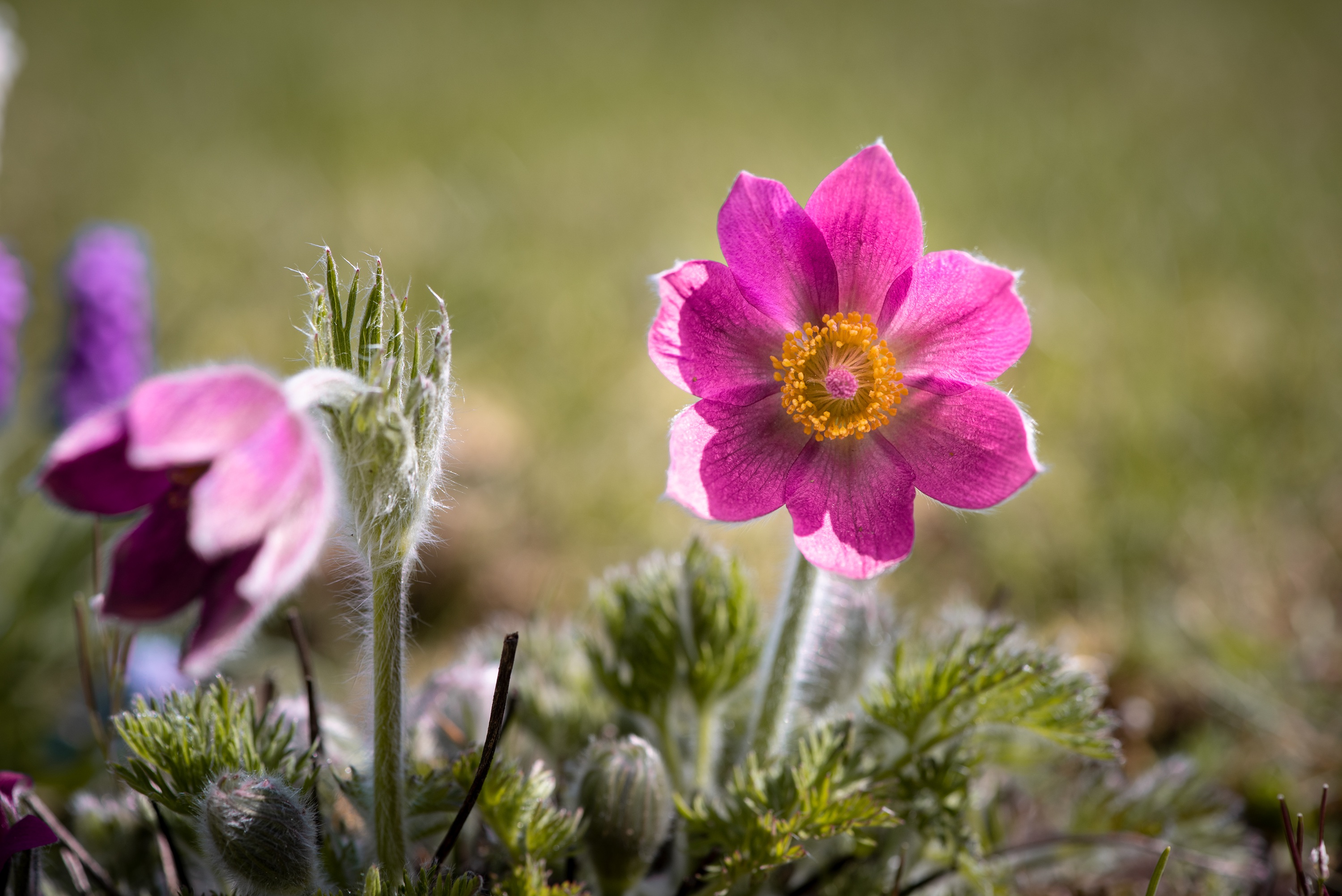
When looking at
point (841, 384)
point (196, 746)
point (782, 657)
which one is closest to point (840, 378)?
point (841, 384)

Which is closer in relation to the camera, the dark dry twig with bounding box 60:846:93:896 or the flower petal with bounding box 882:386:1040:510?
the flower petal with bounding box 882:386:1040:510

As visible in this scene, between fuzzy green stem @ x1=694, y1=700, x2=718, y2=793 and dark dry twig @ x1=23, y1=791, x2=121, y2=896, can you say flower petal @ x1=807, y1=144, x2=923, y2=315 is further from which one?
dark dry twig @ x1=23, y1=791, x2=121, y2=896

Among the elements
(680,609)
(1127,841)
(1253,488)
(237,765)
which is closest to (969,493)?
(680,609)

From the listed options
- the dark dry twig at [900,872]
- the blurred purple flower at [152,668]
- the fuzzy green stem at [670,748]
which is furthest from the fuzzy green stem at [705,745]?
the blurred purple flower at [152,668]

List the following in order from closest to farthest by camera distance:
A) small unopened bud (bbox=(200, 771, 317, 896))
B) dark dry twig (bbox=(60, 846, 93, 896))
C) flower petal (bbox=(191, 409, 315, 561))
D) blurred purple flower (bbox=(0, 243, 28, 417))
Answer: flower petal (bbox=(191, 409, 315, 561))
small unopened bud (bbox=(200, 771, 317, 896))
dark dry twig (bbox=(60, 846, 93, 896))
blurred purple flower (bbox=(0, 243, 28, 417))

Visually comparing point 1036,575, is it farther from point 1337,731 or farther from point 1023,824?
point 1023,824

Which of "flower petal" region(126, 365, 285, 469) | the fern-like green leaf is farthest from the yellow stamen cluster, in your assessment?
"flower petal" region(126, 365, 285, 469)
